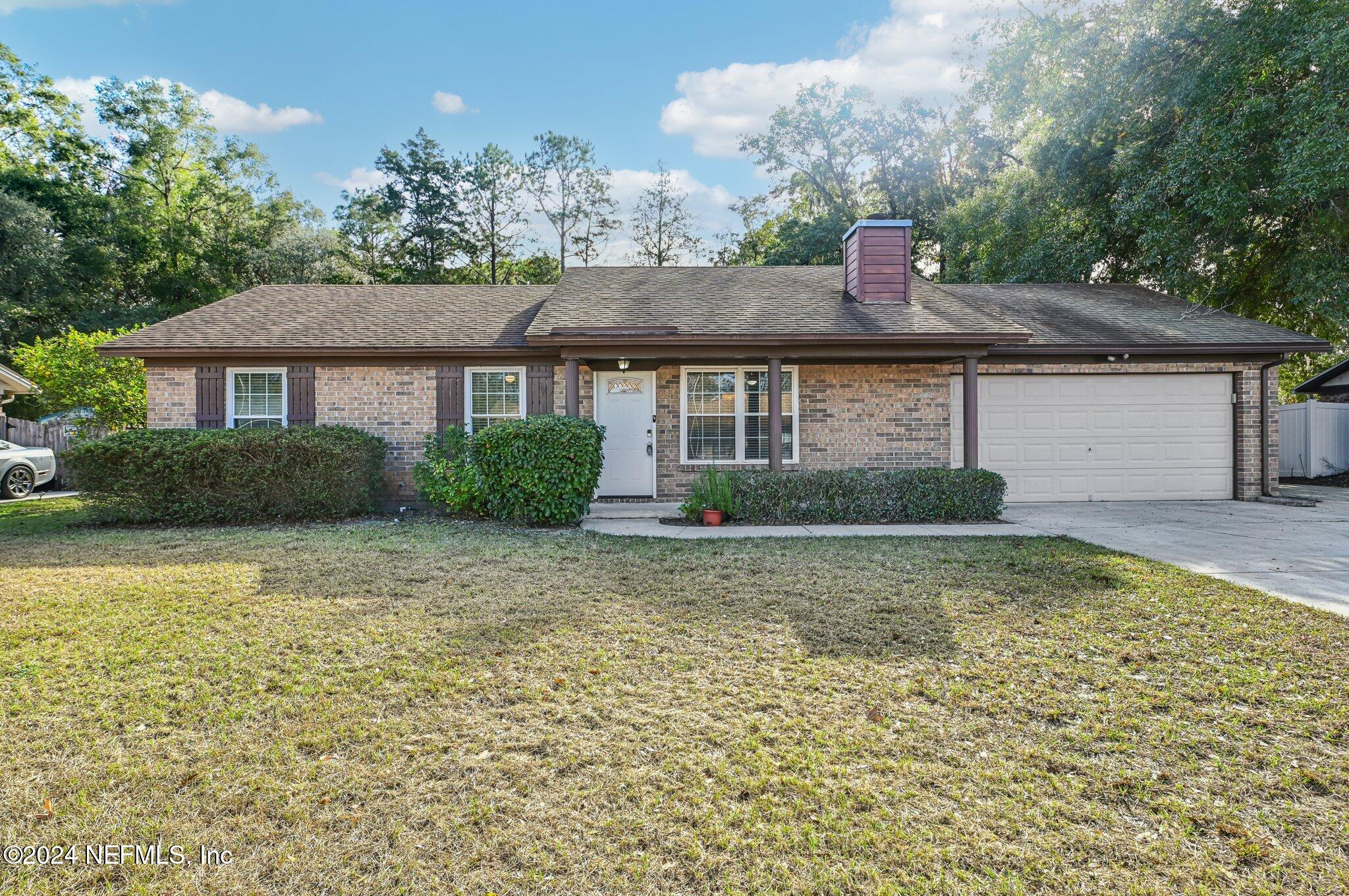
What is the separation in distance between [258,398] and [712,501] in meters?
7.39

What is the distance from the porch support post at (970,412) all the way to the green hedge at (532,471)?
5209 mm

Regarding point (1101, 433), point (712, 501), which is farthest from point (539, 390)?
point (1101, 433)

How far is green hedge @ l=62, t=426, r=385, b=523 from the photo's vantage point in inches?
322

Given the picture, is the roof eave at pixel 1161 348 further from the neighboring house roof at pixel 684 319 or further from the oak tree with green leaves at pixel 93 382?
the oak tree with green leaves at pixel 93 382

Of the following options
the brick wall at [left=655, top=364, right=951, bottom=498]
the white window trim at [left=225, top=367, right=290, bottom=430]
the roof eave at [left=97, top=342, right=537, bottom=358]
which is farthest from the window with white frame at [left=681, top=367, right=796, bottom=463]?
the white window trim at [left=225, top=367, right=290, bottom=430]

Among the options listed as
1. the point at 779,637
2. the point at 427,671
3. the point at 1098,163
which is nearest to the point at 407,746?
the point at 427,671

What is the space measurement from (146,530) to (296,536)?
2.19 metres

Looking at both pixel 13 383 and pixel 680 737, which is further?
pixel 13 383

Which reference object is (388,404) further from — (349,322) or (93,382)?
(93,382)

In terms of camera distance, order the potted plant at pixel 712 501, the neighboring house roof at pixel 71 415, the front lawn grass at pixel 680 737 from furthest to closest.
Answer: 1. the neighboring house roof at pixel 71 415
2. the potted plant at pixel 712 501
3. the front lawn grass at pixel 680 737

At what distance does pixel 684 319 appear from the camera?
9719 millimetres

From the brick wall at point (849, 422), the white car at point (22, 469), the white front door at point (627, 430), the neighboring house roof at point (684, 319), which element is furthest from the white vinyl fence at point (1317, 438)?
the white car at point (22, 469)

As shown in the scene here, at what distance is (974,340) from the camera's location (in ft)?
29.8

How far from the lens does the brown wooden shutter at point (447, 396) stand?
10.2m
